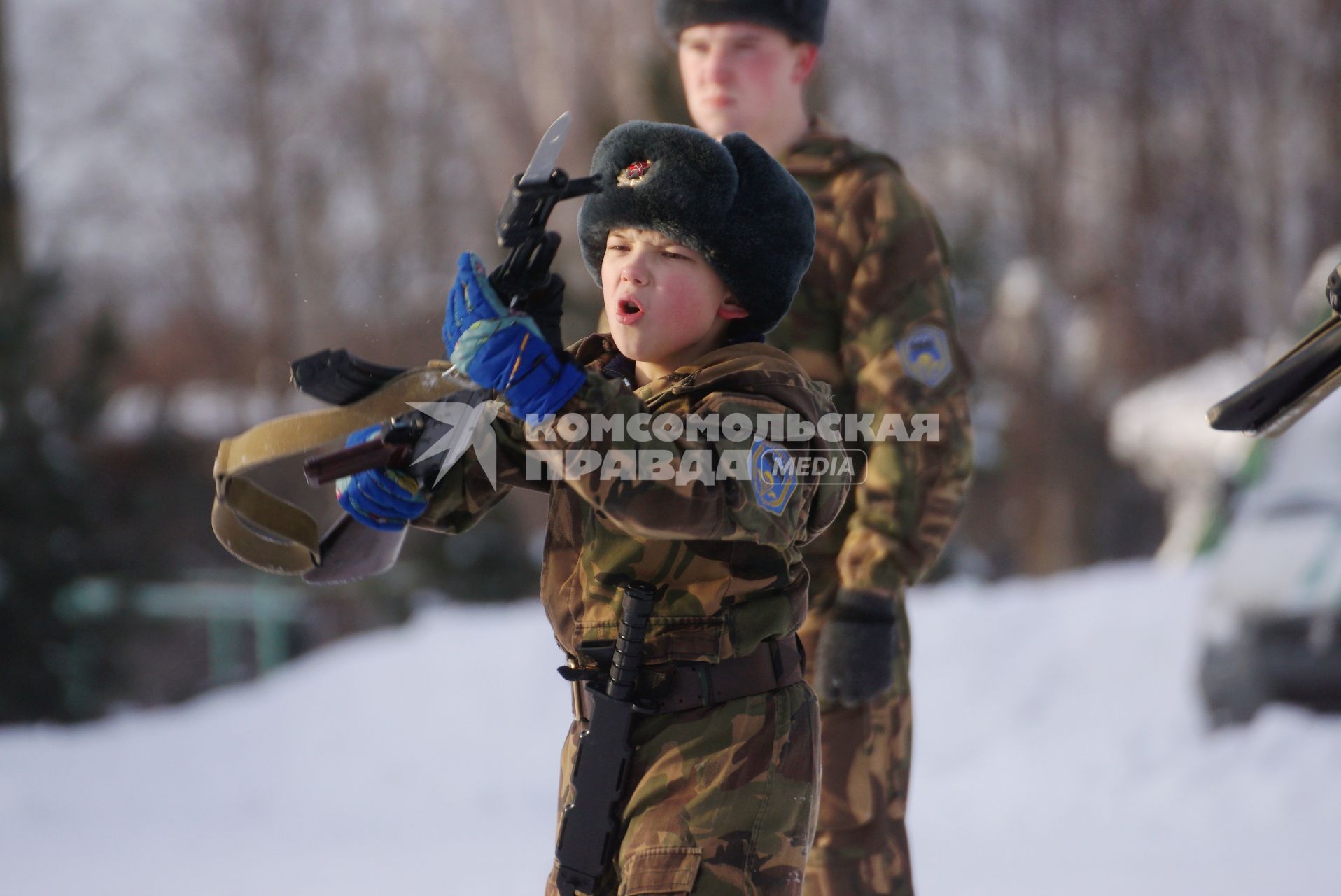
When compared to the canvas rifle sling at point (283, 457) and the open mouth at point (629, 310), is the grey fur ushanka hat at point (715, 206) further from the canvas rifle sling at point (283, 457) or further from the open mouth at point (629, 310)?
the canvas rifle sling at point (283, 457)

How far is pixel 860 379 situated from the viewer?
279cm

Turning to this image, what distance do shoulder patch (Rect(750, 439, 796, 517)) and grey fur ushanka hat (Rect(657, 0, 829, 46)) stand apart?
1337 mm

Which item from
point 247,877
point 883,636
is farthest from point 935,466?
point 247,877

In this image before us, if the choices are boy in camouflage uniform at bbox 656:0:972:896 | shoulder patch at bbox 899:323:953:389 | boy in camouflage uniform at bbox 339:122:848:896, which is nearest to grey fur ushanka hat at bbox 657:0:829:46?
boy in camouflage uniform at bbox 656:0:972:896

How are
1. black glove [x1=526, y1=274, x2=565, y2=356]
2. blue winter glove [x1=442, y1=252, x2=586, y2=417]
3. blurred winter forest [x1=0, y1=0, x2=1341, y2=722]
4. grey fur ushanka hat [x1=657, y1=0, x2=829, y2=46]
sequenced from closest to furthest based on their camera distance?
1. blue winter glove [x1=442, y1=252, x2=586, y2=417]
2. black glove [x1=526, y1=274, x2=565, y2=356]
3. grey fur ushanka hat [x1=657, y1=0, x2=829, y2=46]
4. blurred winter forest [x1=0, y1=0, x2=1341, y2=722]

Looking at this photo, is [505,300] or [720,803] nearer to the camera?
[505,300]

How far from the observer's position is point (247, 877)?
4.61 meters

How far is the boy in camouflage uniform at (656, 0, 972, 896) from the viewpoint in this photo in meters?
2.64

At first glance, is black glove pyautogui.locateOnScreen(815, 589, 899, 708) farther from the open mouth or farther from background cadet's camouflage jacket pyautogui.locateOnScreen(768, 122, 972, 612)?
the open mouth

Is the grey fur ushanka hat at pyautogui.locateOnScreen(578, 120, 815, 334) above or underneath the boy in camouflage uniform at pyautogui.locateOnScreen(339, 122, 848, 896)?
above

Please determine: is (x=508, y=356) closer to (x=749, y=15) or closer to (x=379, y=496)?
(x=379, y=496)

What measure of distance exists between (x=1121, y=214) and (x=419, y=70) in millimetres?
9356

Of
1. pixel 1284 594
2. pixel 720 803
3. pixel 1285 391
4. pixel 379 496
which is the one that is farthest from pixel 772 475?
pixel 1284 594

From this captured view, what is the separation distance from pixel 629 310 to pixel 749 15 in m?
1.19
